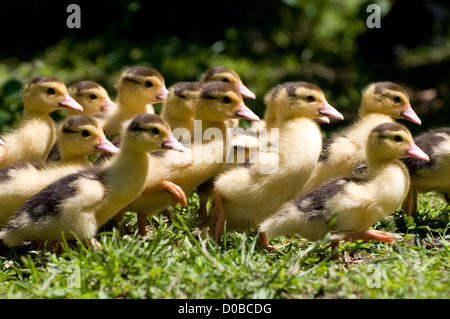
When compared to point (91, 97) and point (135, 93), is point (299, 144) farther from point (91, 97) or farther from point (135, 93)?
point (91, 97)

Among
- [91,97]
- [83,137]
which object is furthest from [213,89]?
[91,97]

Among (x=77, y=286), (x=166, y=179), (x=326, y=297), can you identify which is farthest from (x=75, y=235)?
(x=326, y=297)

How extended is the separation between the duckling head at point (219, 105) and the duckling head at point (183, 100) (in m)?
0.27

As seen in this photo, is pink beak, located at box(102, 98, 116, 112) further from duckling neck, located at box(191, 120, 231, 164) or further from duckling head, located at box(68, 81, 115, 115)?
duckling neck, located at box(191, 120, 231, 164)

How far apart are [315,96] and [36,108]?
2118 millimetres

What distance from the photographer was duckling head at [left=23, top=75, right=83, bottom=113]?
494 cm

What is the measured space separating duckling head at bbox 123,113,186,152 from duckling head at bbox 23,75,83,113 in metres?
1.19

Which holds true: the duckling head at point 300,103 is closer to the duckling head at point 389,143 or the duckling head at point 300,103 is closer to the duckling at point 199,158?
the duckling at point 199,158

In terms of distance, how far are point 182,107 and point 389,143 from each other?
159 centimetres

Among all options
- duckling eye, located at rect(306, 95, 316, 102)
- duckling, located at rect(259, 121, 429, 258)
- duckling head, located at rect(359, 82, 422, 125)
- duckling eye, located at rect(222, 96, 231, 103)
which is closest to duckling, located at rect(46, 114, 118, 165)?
duckling eye, located at rect(222, 96, 231, 103)

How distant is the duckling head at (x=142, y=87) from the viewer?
5.18 metres

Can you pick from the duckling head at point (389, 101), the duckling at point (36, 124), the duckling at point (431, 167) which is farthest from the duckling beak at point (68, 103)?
the duckling at point (431, 167)

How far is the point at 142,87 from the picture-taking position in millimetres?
5203
